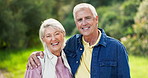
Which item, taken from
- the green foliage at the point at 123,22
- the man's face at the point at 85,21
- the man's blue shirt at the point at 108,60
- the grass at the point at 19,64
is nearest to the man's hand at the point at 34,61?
the man's blue shirt at the point at 108,60

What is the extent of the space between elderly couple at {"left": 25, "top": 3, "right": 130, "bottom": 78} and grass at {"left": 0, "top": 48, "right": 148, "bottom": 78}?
4647mm

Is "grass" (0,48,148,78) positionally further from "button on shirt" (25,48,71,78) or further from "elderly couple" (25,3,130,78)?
"button on shirt" (25,48,71,78)

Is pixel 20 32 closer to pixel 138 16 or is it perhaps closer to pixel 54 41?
pixel 138 16

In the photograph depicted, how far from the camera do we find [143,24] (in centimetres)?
885

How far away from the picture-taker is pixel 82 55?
102 inches

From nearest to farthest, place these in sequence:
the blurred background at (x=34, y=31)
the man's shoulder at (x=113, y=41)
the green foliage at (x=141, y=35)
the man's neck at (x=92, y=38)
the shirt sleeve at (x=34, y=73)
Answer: the shirt sleeve at (x=34, y=73) → the man's shoulder at (x=113, y=41) → the man's neck at (x=92, y=38) → the blurred background at (x=34, y=31) → the green foliage at (x=141, y=35)

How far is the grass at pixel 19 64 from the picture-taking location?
24.5 feet

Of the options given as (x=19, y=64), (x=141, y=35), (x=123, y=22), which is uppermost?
(x=123, y=22)

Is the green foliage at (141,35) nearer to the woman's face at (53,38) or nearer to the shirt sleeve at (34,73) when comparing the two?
the woman's face at (53,38)

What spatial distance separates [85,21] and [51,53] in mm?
403

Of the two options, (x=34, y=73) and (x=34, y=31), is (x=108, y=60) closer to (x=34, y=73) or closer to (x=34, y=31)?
(x=34, y=73)

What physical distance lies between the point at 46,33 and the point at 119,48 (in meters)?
0.63

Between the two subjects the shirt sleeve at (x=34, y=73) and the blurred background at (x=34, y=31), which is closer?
the shirt sleeve at (x=34, y=73)

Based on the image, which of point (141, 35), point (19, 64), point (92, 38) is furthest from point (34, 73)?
point (141, 35)
